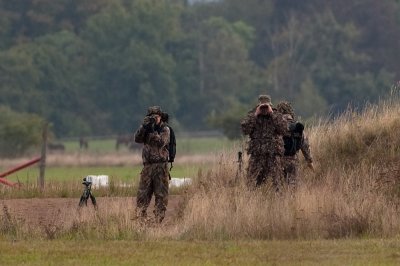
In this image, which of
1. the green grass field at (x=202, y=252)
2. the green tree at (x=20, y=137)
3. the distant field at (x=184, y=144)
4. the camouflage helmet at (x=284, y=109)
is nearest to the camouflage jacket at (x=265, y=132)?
the camouflage helmet at (x=284, y=109)

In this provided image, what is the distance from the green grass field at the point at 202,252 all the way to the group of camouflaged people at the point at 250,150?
2776 millimetres

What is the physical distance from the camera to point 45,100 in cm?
8569

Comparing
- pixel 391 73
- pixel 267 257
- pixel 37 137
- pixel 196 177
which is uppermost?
pixel 391 73

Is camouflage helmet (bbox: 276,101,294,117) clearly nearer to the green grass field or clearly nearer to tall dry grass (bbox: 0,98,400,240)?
tall dry grass (bbox: 0,98,400,240)

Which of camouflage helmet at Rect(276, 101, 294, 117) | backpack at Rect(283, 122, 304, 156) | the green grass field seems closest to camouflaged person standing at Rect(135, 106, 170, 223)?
backpack at Rect(283, 122, 304, 156)

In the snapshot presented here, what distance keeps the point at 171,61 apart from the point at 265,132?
2675 inches

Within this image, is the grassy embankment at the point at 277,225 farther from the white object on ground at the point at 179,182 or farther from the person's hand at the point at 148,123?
the white object on ground at the point at 179,182

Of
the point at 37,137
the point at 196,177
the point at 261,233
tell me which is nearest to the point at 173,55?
the point at 37,137

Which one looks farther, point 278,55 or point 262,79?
point 278,55

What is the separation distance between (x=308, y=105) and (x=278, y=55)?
1475 cm

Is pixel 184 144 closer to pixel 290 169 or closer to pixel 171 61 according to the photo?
pixel 171 61

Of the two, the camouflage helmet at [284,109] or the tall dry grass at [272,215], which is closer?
the tall dry grass at [272,215]

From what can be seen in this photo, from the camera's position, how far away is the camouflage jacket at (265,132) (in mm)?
21453

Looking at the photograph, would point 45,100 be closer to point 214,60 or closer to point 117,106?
point 117,106
